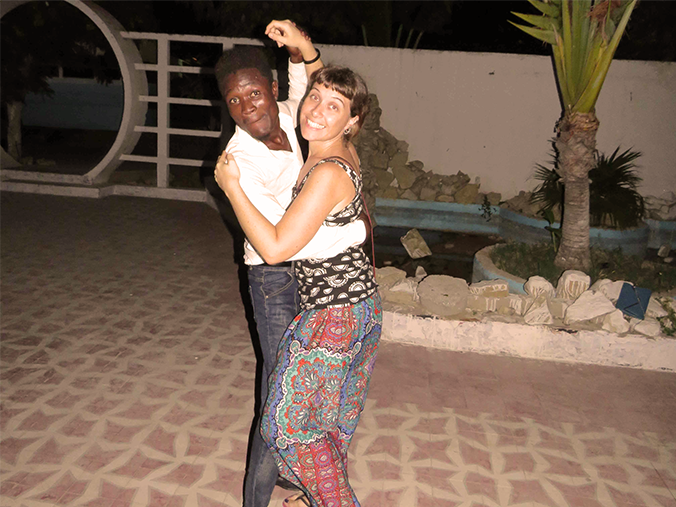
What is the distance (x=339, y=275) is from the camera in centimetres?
200

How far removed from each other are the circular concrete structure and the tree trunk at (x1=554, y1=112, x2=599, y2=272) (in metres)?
6.28

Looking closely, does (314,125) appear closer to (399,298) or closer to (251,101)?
(251,101)

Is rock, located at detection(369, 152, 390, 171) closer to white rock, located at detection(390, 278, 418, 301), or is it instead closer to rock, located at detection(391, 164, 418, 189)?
rock, located at detection(391, 164, 418, 189)

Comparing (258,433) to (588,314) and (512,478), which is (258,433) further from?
(588,314)

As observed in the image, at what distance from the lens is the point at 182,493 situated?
2.64 meters

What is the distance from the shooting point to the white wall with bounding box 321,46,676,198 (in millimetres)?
8336

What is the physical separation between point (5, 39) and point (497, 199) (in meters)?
8.21

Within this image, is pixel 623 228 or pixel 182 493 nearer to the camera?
pixel 182 493

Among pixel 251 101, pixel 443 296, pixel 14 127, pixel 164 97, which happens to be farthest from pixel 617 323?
pixel 14 127

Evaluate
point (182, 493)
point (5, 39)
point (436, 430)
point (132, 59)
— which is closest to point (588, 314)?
point (436, 430)

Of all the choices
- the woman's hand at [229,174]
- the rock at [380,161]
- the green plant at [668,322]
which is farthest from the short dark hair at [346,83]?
the rock at [380,161]

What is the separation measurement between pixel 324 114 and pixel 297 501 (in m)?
1.59

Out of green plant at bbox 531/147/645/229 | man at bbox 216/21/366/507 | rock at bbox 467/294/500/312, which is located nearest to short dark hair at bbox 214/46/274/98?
man at bbox 216/21/366/507

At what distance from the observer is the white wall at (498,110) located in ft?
27.3
